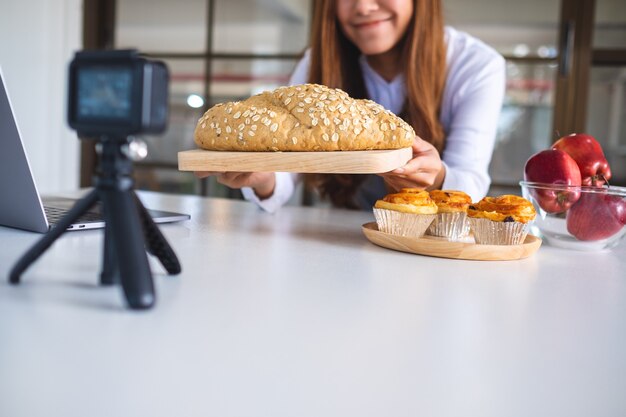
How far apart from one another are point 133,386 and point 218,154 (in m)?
0.60

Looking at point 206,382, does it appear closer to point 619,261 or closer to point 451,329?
point 451,329

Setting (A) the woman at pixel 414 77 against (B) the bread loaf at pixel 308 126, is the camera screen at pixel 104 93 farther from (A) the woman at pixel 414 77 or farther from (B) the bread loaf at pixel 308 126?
(A) the woman at pixel 414 77

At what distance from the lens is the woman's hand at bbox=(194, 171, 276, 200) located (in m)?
1.08

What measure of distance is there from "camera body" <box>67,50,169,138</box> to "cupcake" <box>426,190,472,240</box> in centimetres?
52

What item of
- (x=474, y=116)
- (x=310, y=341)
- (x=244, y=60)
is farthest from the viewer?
(x=244, y=60)

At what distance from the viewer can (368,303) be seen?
1.93 ft

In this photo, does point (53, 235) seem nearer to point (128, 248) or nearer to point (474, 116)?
point (128, 248)

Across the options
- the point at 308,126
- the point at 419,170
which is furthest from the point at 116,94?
the point at 419,170

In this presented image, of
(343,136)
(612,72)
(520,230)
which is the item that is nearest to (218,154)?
(343,136)

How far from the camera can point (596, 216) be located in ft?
3.07

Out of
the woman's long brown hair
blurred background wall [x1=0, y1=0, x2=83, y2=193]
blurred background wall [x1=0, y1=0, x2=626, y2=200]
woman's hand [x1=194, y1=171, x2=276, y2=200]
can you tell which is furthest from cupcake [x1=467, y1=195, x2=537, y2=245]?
blurred background wall [x1=0, y1=0, x2=83, y2=193]

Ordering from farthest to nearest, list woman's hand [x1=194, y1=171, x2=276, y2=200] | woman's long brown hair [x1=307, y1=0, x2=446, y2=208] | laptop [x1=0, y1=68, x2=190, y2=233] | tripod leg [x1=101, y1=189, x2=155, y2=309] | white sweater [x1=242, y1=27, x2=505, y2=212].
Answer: woman's long brown hair [x1=307, y1=0, x2=446, y2=208] < white sweater [x1=242, y1=27, x2=505, y2=212] < woman's hand [x1=194, y1=171, x2=276, y2=200] < laptop [x1=0, y1=68, x2=190, y2=233] < tripod leg [x1=101, y1=189, x2=155, y2=309]

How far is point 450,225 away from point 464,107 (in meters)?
0.75

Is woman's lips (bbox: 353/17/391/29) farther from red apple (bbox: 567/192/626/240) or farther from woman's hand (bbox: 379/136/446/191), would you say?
red apple (bbox: 567/192/626/240)
